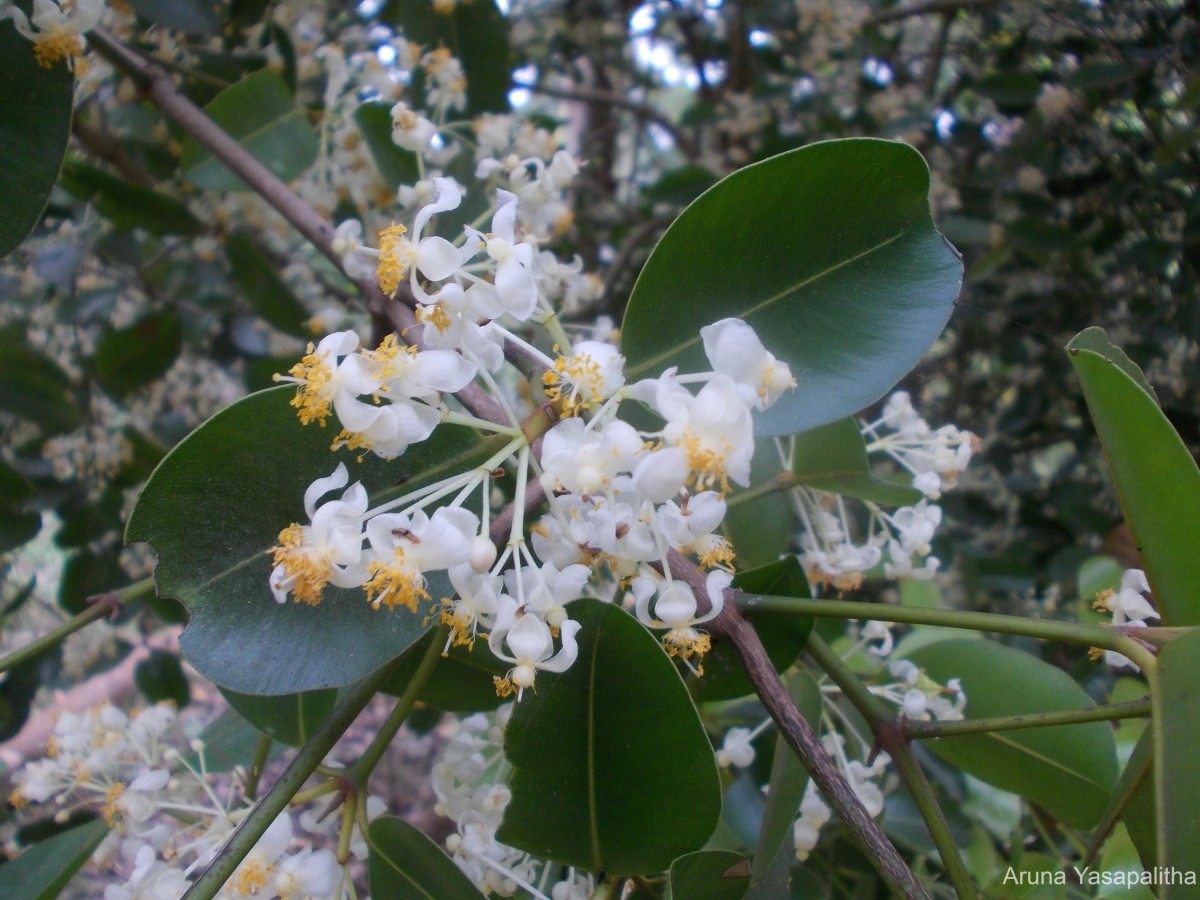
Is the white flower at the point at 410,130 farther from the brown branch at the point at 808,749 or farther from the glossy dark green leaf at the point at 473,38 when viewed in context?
the brown branch at the point at 808,749

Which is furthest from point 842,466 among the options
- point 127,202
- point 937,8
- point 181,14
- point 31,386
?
point 937,8

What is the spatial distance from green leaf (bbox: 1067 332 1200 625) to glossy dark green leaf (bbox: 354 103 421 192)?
79 centimetres

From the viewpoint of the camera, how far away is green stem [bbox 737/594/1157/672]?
0.49m

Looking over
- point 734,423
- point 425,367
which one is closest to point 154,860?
point 425,367

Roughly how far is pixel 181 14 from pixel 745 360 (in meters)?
0.95

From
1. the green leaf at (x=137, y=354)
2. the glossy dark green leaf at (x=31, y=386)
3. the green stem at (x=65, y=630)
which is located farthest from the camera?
the green leaf at (x=137, y=354)

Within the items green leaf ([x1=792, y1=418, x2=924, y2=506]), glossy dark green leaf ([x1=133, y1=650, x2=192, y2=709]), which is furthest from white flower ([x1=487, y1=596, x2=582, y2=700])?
glossy dark green leaf ([x1=133, y1=650, x2=192, y2=709])

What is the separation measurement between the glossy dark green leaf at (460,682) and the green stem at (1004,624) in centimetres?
30

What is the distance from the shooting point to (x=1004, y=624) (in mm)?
498

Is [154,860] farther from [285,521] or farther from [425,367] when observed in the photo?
[425,367]

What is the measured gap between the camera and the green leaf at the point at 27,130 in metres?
0.76

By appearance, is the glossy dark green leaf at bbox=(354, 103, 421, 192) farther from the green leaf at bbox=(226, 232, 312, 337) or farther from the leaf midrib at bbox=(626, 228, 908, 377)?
the leaf midrib at bbox=(626, 228, 908, 377)

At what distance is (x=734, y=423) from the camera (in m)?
0.50

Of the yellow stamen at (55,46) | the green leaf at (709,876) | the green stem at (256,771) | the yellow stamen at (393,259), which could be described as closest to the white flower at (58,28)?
the yellow stamen at (55,46)
